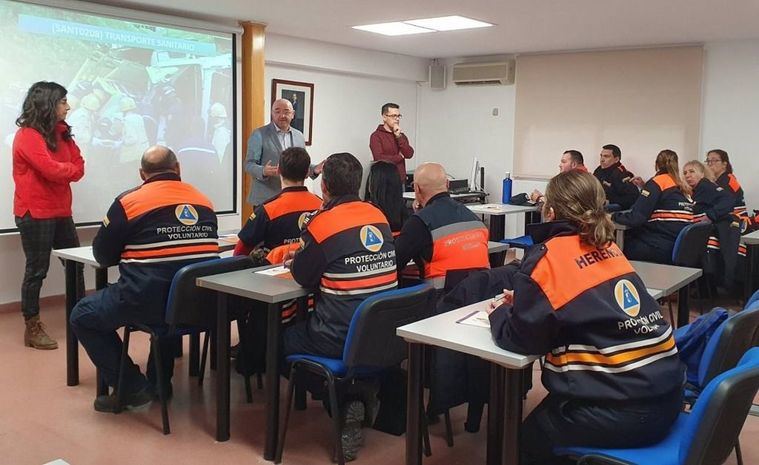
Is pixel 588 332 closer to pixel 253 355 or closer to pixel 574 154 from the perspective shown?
pixel 253 355

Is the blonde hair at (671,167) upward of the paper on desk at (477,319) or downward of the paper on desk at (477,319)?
upward

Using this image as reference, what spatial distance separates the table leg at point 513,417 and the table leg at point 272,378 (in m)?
1.11

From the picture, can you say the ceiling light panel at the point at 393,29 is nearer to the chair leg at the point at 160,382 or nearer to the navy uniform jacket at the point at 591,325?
the chair leg at the point at 160,382

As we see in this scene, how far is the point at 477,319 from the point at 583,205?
2.01ft

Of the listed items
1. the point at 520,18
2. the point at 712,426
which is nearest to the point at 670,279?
the point at 712,426

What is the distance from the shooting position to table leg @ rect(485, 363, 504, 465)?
244 centimetres

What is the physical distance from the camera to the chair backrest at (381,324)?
2.69 meters

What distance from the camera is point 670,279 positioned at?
11.0ft

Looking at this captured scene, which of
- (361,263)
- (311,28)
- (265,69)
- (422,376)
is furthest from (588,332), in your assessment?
(265,69)

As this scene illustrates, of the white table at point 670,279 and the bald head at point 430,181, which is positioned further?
the bald head at point 430,181

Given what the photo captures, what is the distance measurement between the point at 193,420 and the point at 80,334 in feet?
2.20

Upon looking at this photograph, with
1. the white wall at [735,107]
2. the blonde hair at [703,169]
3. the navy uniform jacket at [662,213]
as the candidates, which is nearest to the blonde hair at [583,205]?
the navy uniform jacket at [662,213]

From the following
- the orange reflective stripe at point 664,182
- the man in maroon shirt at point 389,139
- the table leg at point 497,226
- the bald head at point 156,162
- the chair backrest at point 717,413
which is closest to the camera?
the chair backrest at point 717,413

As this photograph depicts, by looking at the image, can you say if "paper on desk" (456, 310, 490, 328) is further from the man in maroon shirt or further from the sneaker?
the man in maroon shirt
